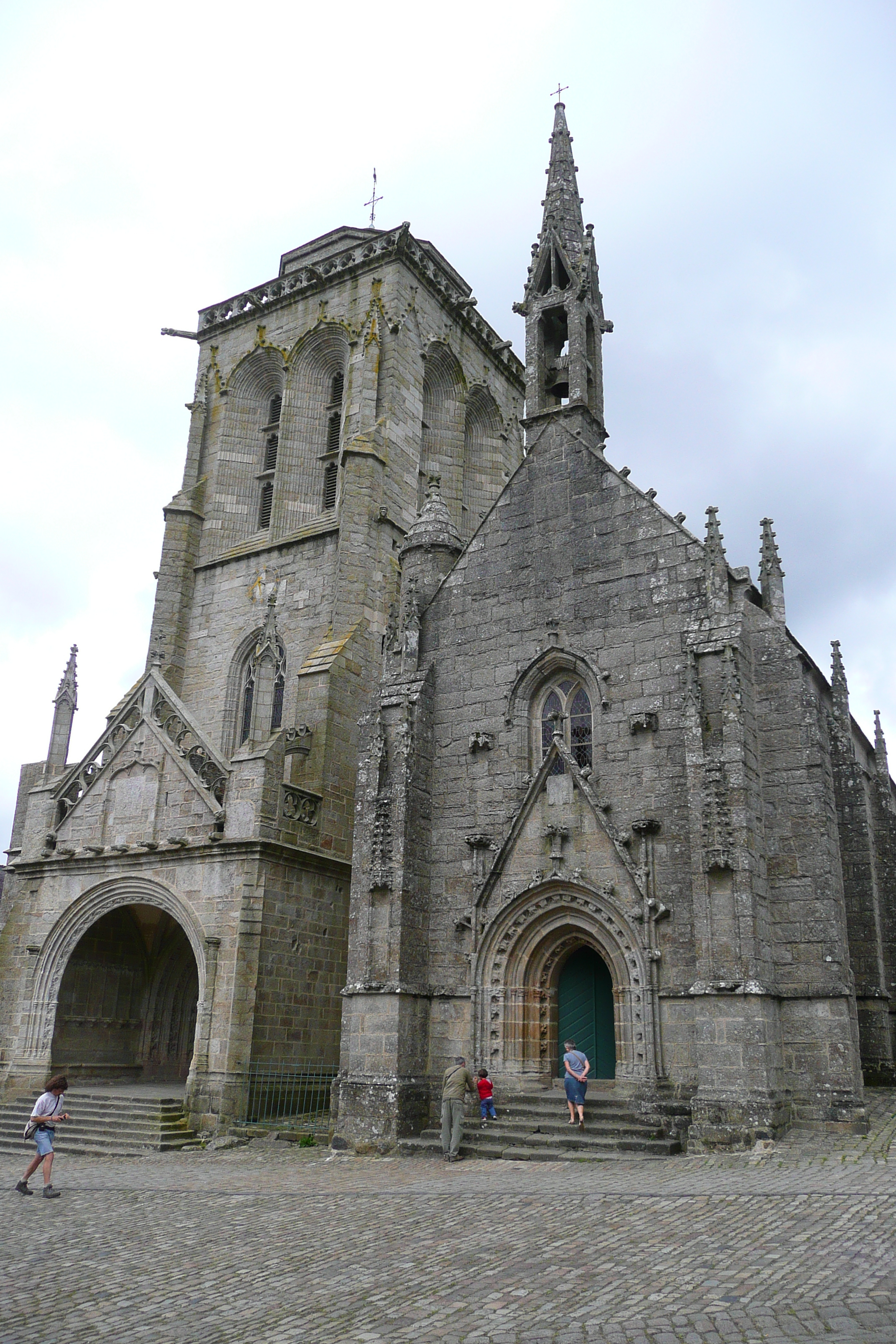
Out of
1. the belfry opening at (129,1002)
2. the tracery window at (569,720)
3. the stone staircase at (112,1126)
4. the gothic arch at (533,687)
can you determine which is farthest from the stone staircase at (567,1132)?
the belfry opening at (129,1002)

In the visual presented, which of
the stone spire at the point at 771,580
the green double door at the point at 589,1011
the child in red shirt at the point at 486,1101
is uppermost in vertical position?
the stone spire at the point at 771,580

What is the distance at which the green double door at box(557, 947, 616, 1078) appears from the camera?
49.8 feet

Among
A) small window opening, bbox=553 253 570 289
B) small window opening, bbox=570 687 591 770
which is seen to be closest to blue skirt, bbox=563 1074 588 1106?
small window opening, bbox=570 687 591 770

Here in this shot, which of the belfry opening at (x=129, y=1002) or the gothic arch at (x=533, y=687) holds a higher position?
the gothic arch at (x=533, y=687)

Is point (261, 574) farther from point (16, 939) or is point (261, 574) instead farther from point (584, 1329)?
point (584, 1329)

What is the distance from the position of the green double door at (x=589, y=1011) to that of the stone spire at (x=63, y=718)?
37.9 ft

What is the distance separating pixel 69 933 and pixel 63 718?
476 cm

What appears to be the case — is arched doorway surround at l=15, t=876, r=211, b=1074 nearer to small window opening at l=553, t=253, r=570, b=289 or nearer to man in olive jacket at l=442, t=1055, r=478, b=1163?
man in olive jacket at l=442, t=1055, r=478, b=1163

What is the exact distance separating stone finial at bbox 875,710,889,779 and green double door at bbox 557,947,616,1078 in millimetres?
8523

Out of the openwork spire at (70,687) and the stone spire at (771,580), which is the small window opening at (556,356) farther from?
the openwork spire at (70,687)

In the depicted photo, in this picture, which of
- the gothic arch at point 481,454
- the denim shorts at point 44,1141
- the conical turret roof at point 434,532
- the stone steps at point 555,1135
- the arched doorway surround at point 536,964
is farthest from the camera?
the gothic arch at point 481,454

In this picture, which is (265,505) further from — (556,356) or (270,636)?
(556,356)

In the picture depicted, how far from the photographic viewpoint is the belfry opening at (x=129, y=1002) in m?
19.8

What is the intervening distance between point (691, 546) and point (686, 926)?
540cm
